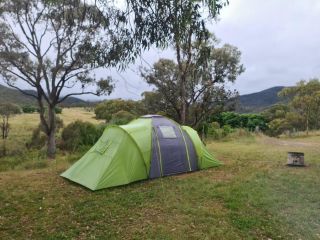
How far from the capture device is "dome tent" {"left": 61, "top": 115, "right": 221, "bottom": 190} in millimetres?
8836

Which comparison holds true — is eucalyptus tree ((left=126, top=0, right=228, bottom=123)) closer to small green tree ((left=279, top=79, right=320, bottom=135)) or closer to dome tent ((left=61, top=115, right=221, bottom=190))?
dome tent ((left=61, top=115, right=221, bottom=190))

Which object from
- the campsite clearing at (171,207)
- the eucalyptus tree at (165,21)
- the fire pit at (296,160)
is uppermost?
the eucalyptus tree at (165,21)

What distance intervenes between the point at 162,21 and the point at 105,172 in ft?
14.7

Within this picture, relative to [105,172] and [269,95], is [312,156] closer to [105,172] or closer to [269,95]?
[105,172]

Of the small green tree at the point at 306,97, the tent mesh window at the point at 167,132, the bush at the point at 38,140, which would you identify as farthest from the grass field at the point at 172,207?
the small green tree at the point at 306,97

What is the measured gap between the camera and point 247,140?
21.0 metres

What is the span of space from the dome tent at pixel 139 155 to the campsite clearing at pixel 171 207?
0.94 ft

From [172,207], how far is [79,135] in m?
13.4

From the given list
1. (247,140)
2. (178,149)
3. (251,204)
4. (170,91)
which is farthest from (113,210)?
(247,140)

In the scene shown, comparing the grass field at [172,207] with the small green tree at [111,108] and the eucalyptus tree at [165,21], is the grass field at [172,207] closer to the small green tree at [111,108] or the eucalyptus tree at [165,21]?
the eucalyptus tree at [165,21]

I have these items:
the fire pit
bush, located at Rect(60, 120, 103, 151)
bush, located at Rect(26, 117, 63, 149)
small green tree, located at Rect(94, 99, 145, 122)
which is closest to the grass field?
the fire pit

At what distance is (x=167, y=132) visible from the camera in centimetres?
1013

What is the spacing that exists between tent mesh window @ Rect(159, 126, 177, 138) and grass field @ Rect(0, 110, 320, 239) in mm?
1200

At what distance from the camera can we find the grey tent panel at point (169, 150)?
952cm
